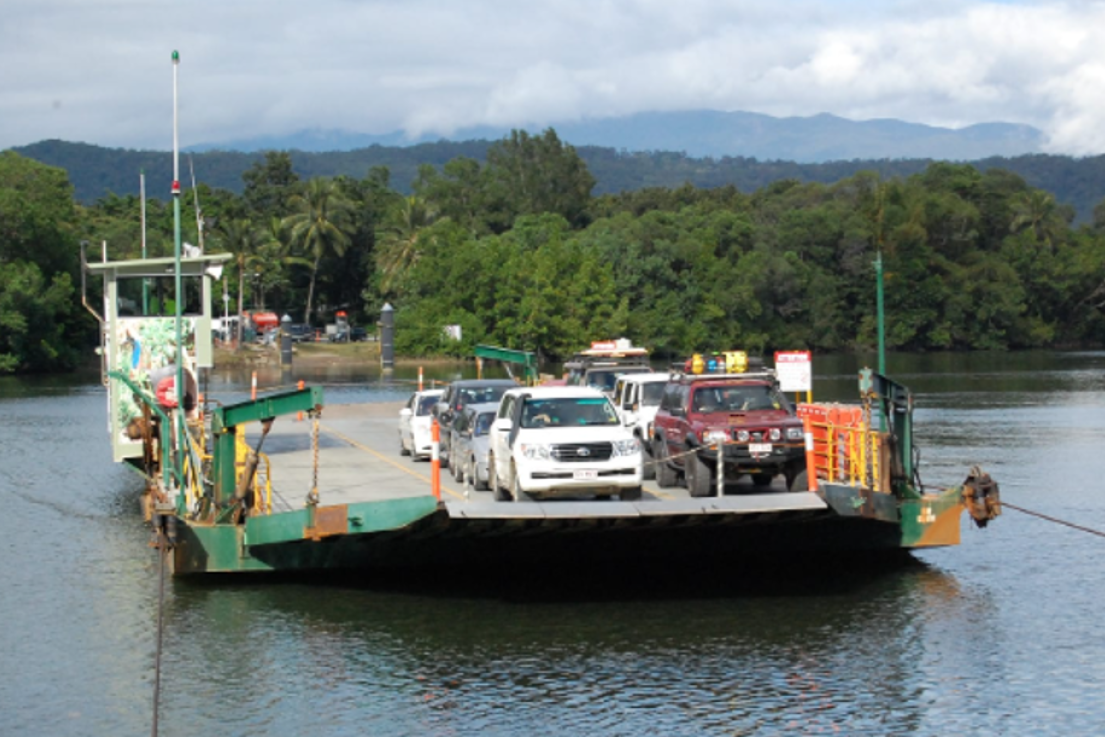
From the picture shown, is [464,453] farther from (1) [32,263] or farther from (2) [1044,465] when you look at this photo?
(1) [32,263]

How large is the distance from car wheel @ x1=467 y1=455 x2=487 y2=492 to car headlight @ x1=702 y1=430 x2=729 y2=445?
374 centimetres

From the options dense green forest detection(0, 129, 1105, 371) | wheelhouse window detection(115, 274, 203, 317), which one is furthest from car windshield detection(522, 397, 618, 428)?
dense green forest detection(0, 129, 1105, 371)

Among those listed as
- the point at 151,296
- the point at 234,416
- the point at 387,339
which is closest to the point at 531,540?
the point at 234,416

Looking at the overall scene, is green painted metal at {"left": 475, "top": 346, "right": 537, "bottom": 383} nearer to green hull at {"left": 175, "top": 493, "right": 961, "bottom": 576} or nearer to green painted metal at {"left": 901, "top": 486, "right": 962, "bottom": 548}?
green hull at {"left": 175, "top": 493, "right": 961, "bottom": 576}

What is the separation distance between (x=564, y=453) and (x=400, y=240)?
9771 centimetres

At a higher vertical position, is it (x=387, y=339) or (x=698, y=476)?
(x=387, y=339)

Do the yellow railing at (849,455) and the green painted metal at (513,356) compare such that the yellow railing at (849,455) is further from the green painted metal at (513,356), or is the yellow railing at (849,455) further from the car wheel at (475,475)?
the green painted metal at (513,356)

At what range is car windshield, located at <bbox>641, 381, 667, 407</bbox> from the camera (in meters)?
28.6

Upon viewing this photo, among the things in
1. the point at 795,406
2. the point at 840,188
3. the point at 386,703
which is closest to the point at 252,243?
the point at 840,188

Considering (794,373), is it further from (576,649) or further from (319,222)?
(319,222)

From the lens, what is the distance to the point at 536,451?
66.8 ft

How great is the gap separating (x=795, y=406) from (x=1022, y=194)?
117m

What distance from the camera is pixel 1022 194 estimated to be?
134 meters

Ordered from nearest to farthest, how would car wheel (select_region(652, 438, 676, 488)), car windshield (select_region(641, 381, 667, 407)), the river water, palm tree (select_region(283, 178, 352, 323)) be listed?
the river water
car wheel (select_region(652, 438, 676, 488))
car windshield (select_region(641, 381, 667, 407))
palm tree (select_region(283, 178, 352, 323))
